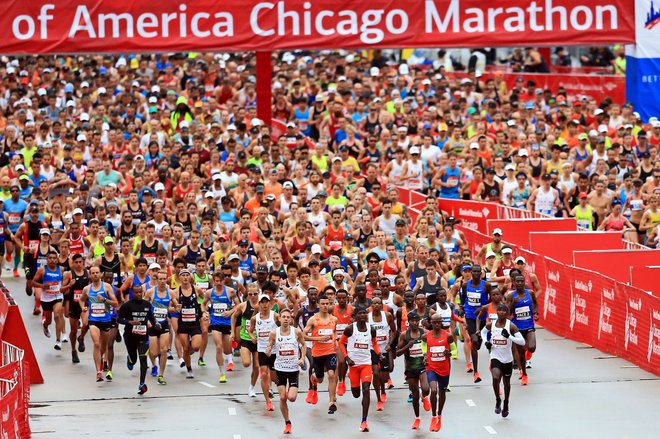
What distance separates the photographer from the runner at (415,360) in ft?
65.5

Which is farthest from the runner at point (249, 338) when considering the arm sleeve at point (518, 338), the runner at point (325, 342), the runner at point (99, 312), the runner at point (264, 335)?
the arm sleeve at point (518, 338)

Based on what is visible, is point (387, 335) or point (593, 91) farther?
point (593, 91)

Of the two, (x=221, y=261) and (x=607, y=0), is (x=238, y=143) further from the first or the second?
(x=607, y=0)

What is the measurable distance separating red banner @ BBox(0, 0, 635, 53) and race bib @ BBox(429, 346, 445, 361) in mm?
13463

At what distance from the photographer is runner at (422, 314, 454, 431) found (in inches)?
778

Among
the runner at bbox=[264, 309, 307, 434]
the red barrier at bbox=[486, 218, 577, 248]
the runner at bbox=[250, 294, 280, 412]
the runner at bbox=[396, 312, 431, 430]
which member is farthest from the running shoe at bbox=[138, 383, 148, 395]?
the red barrier at bbox=[486, 218, 577, 248]

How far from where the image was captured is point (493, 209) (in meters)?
29.7

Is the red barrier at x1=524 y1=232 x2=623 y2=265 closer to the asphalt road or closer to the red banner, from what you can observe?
the asphalt road

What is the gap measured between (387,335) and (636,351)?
4.54 meters

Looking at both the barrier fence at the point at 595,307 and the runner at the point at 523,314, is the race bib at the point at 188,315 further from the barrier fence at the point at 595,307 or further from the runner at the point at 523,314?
the barrier fence at the point at 595,307

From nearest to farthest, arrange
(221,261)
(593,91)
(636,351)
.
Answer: (636,351)
(221,261)
(593,91)

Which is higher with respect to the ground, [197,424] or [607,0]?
[607,0]

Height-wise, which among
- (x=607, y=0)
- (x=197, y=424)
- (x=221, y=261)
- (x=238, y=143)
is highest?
(x=607, y=0)

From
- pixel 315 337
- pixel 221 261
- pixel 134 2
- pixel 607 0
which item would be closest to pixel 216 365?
pixel 221 261
